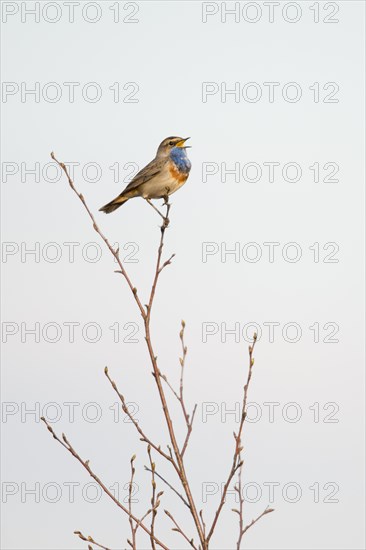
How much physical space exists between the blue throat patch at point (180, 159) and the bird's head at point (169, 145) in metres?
0.04

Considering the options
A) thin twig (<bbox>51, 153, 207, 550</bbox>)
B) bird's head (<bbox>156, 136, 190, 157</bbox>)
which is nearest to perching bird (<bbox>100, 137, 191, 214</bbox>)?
bird's head (<bbox>156, 136, 190, 157</bbox>)

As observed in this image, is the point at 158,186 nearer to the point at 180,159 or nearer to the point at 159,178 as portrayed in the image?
the point at 159,178

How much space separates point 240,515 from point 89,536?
0.66 m

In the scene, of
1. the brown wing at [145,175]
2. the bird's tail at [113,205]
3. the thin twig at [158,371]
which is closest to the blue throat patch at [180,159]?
the brown wing at [145,175]

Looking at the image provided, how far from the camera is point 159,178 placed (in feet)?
23.8

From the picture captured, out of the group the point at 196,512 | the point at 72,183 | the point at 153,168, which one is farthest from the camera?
the point at 153,168

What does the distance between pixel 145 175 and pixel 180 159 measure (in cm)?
42

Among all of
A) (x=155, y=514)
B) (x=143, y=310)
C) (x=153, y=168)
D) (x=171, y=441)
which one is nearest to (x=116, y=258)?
(x=143, y=310)

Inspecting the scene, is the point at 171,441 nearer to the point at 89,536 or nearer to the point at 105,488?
the point at 105,488

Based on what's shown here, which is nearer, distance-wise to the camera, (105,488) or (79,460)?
(105,488)

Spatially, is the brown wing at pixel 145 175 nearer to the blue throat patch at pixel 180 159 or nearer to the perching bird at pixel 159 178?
the perching bird at pixel 159 178

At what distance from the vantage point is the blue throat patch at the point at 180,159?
7.43 meters

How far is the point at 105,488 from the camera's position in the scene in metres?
3.10

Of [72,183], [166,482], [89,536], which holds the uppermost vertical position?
[72,183]
